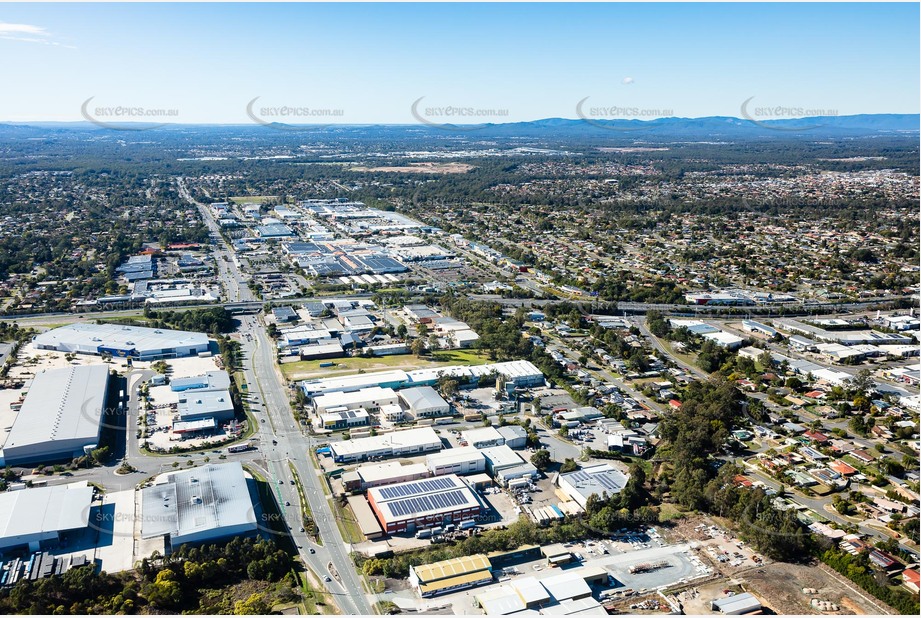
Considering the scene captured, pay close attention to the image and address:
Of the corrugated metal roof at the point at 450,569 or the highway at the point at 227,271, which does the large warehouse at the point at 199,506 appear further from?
the highway at the point at 227,271

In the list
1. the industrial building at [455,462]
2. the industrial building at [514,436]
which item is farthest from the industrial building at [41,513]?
the industrial building at [514,436]

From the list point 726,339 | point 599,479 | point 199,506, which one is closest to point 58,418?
point 199,506

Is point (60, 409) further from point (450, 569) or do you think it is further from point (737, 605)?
point (737, 605)

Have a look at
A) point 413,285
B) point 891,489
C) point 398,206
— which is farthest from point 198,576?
point 398,206

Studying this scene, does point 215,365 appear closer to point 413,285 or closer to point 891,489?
point 413,285

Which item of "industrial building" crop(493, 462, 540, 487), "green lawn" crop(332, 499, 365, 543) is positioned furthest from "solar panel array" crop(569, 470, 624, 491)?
"green lawn" crop(332, 499, 365, 543)

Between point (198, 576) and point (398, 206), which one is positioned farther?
point (398, 206)
